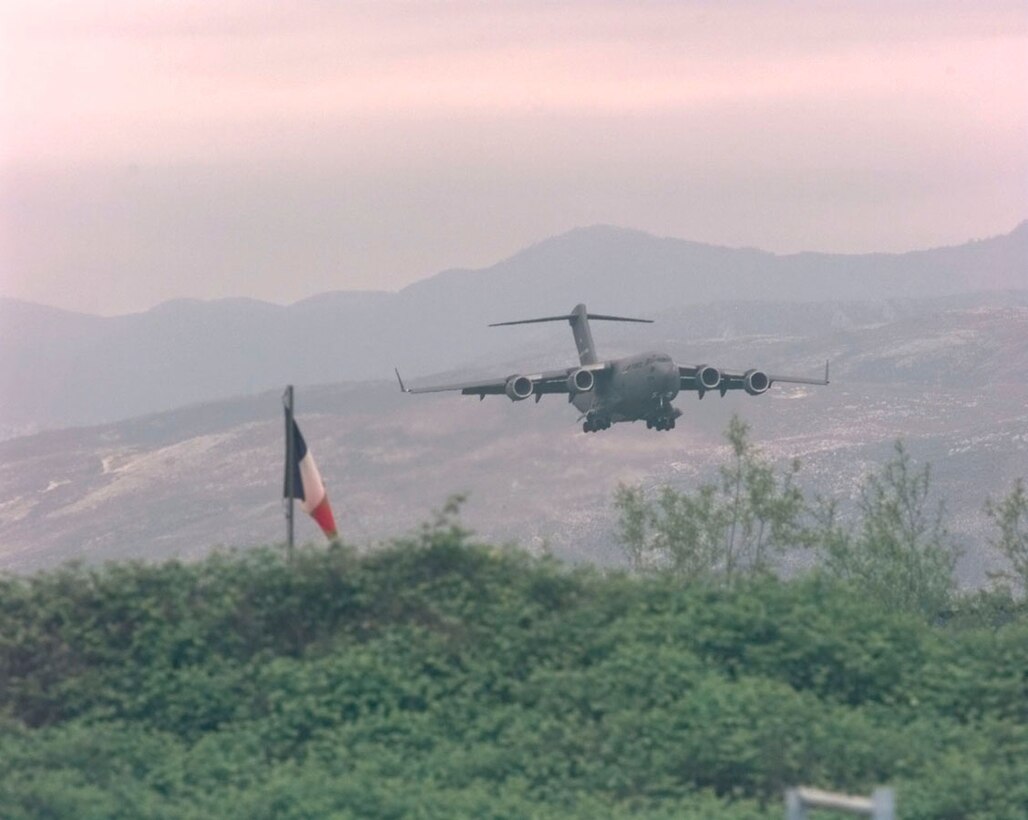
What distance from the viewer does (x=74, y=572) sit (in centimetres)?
1380

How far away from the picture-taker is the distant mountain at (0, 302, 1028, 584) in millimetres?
88562

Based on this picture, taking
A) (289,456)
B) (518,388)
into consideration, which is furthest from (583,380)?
(289,456)

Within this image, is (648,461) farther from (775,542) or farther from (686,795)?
(686,795)

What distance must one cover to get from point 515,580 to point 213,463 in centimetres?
10786

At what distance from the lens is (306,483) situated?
15.2m

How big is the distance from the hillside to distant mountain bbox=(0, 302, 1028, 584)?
53809 millimetres

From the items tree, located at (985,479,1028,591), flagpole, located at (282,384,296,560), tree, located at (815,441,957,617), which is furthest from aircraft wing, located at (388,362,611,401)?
flagpole, located at (282,384,296,560)

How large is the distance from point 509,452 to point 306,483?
80.9 m

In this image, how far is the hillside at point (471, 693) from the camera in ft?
35.8

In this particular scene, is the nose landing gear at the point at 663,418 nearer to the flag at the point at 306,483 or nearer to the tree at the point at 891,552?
the tree at the point at 891,552

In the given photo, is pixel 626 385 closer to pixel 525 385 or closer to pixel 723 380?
pixel 525 385

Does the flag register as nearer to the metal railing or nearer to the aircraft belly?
the metal railing

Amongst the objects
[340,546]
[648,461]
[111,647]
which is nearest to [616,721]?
[340,546]

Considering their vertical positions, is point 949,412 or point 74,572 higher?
point 74,572
